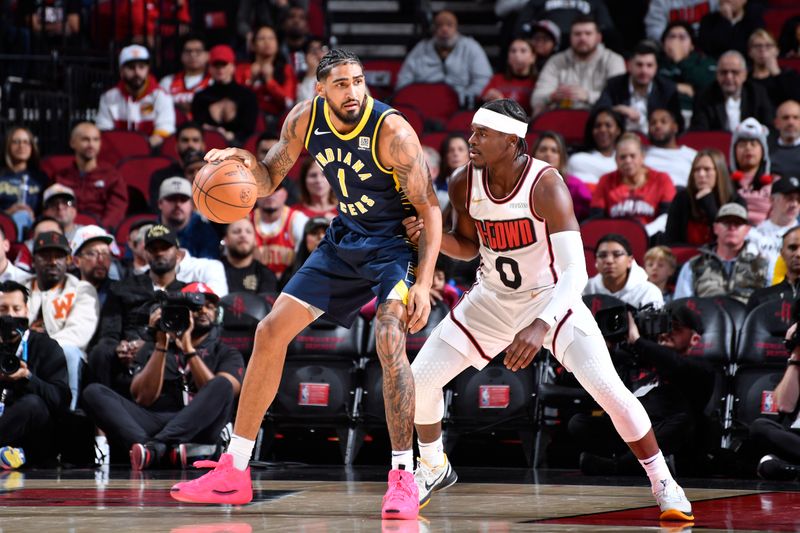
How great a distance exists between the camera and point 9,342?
7789 millimetres

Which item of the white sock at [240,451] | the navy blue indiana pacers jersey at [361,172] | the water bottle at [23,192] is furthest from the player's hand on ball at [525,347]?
the water bottle at [23,192]

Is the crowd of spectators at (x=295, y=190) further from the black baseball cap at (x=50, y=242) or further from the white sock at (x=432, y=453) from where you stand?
the white sock at (x=432, y=453)

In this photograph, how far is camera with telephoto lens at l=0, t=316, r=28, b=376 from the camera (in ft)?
25.2

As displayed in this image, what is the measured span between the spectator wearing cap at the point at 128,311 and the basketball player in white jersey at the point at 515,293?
10.9 feet

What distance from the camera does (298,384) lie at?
8.31m

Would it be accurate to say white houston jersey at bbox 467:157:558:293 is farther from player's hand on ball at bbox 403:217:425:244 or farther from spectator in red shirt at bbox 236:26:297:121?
spectator in red shirt at bbox 236:26:297:121

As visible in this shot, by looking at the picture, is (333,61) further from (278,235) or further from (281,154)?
(278,235)

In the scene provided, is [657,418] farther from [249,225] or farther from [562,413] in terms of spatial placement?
[249,225]

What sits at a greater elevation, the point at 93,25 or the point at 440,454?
the point at 93,25

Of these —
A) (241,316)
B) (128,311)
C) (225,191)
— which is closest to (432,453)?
(225,191)

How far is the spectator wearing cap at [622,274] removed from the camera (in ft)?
26.1

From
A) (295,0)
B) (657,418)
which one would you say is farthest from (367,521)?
(295,0)

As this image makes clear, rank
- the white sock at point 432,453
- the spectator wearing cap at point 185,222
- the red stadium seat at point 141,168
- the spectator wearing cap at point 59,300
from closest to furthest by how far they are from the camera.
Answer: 1. the white sock at point 432,453
2. the spectator wearing cap at point 59,300
3. the spectator wearing cap at point 185,222
4. the red stadium seat at point 141,168

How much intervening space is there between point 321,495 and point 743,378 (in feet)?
10.5
